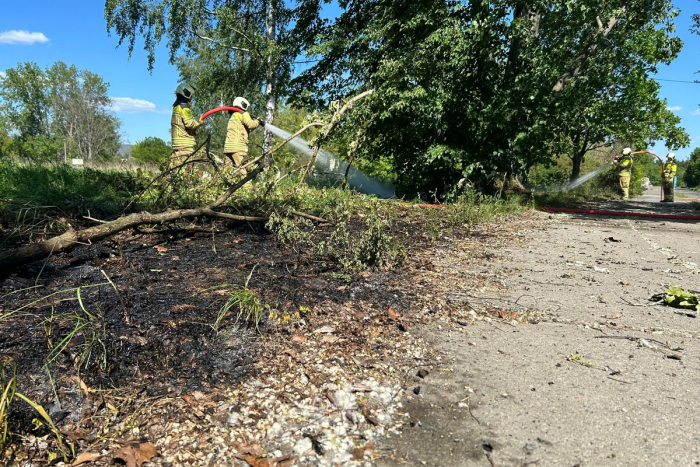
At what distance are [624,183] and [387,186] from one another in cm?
1102

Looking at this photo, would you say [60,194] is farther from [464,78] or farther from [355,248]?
[464,78]

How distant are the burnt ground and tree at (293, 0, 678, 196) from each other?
6225 millimetres

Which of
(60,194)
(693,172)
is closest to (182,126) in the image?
(60,194)

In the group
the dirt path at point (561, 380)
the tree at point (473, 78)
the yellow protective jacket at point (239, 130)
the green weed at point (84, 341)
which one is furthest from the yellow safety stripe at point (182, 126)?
the green weed at point (84, 341)

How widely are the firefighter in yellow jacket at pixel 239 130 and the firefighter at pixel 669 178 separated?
15.6 m

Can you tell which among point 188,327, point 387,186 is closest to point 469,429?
point 188,327

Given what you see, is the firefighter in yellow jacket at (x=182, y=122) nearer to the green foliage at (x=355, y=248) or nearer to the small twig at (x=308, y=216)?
the small twig at (x=308, y=216)

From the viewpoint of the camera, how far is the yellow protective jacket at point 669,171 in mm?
17578

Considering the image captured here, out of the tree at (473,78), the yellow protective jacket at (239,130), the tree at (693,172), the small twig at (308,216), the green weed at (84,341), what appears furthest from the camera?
the tree at (693,172)

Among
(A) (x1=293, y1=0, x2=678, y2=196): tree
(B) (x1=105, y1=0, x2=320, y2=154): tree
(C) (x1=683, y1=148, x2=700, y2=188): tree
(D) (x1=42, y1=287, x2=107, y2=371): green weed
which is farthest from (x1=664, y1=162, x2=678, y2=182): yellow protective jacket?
(C) (x1=683, y1=148, x2=700, y2=188): tree

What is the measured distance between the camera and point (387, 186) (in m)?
12.2

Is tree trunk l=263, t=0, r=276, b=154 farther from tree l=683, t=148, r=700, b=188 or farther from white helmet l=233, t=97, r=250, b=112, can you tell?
tree l=683, t=148, r=700, b=188

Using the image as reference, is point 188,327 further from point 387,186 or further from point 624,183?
point 624,183

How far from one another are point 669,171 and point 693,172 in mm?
83590
